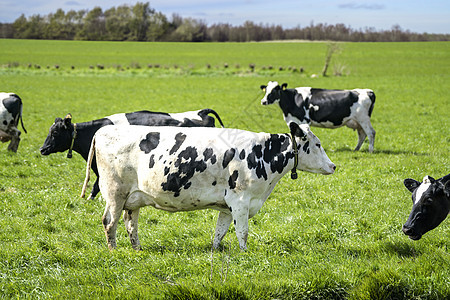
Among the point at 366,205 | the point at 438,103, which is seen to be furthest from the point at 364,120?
the point at 438,103

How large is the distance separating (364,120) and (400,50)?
7360cm

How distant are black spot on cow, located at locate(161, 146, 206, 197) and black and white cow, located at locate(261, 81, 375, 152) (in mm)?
9249

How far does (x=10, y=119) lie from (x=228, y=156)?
429 inches

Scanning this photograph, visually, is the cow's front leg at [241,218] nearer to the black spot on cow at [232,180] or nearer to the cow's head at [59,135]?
the black spot on cow at [232,180]

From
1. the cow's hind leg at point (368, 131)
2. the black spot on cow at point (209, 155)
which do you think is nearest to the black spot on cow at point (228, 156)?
the black spot on cow at point (209, 155)

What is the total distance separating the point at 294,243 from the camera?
658 cm

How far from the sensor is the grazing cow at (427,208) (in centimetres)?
542

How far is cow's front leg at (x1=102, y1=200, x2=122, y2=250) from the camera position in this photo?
6262mm

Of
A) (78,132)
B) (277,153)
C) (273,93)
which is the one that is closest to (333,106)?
(273,93)

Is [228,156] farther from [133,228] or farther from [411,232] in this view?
[411,232]

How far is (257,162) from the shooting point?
20.4ft

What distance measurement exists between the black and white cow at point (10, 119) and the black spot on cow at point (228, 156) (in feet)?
34.4

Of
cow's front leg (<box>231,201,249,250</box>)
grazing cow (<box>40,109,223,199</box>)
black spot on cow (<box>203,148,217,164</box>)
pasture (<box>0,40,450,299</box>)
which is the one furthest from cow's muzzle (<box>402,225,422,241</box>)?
grazing cow (<box>40,109,223,199</box>)

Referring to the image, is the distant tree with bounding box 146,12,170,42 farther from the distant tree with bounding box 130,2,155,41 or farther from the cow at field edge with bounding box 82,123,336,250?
the cow at field edge with bounding box 82,123,336,250
